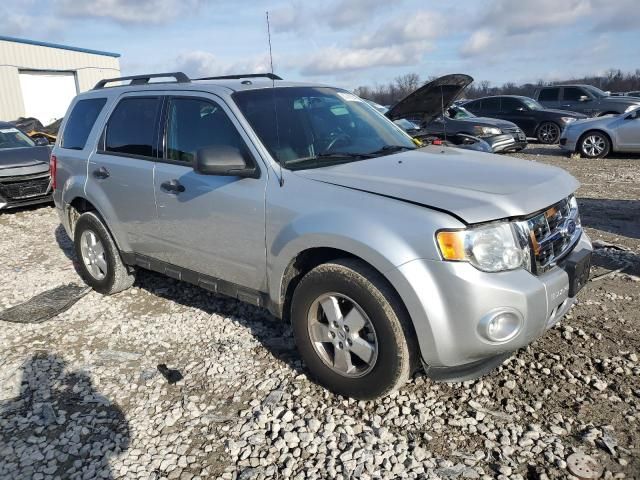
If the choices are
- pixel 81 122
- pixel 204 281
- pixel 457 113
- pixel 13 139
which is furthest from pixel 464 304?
pixel 457 113

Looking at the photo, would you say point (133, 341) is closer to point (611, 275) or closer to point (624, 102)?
point (611, 275)

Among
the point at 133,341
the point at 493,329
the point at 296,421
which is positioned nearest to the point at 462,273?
the point at 493,329

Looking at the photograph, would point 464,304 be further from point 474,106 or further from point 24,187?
point 474,106

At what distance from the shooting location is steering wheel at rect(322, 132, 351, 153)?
3602 millimetres

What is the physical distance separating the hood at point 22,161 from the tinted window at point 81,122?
4231 millimetres

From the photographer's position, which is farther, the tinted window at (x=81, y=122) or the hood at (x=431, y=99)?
the hood at (x=431, y=99)

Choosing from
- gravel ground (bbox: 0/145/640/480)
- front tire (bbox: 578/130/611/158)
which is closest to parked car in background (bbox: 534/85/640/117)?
front tire (bbox: 578/130/611/158)

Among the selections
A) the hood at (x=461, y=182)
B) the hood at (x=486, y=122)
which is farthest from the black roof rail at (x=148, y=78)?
the hood at (x=486, y=122)

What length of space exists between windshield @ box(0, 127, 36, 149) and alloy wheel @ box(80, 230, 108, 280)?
19.0 ft

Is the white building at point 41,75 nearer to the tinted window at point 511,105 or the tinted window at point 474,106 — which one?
the tinted window at point 474,106

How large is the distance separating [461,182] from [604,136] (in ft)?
38.5

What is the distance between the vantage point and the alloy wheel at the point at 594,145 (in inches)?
504

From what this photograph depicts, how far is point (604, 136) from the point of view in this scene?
41.8 feet

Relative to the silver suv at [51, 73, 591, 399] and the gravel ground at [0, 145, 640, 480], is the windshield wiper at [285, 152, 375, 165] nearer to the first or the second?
the silver suv at [51, 73, 591, 399]
